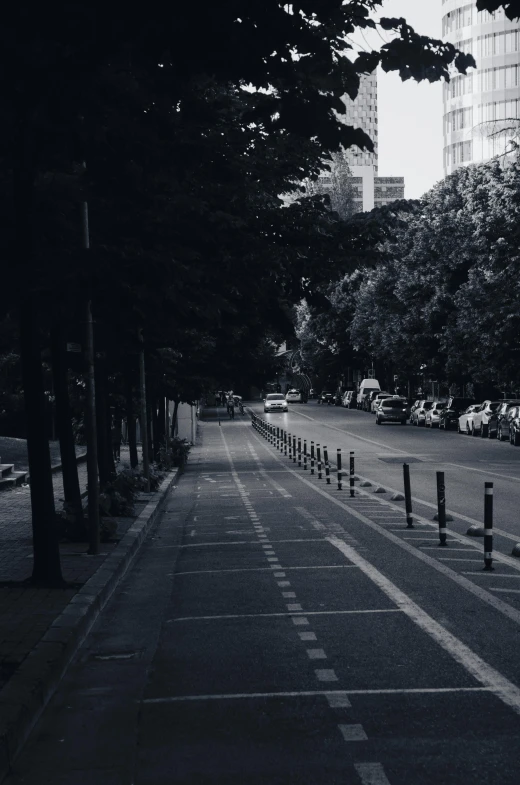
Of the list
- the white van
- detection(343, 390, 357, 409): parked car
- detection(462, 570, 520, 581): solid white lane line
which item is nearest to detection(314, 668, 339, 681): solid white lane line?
detection(462, 570, 520, 581): solid white lane line

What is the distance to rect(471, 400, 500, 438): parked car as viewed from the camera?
61.3 metres

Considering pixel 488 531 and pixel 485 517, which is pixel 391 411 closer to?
pixel 488 531

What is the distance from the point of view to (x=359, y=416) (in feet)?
307

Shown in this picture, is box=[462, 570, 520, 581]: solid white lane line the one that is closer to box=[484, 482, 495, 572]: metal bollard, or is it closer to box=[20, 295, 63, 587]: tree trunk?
box=[484, 482, 495, 572]: metal bollard

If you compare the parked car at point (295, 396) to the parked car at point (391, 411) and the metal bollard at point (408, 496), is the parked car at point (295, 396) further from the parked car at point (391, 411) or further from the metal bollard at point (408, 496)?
the metal bollard at point (408, 496)

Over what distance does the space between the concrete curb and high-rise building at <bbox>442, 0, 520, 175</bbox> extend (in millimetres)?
119162

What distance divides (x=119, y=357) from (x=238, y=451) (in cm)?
3771

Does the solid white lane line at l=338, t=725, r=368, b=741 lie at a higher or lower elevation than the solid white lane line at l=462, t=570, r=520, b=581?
higher

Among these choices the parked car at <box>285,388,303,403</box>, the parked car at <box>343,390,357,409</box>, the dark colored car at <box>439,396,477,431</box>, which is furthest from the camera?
the parked car at <box>285,388,303,403</box>

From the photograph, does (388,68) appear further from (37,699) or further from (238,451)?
(238,451)

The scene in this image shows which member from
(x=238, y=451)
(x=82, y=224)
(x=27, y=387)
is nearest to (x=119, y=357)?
(x=82, y=224)

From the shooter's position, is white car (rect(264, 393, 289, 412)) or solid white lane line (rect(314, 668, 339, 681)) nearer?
solid white lane line (rect(314, 668, 339, 681))

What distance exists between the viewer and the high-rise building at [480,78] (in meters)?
131

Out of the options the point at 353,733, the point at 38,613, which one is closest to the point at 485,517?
the point at 38,613
